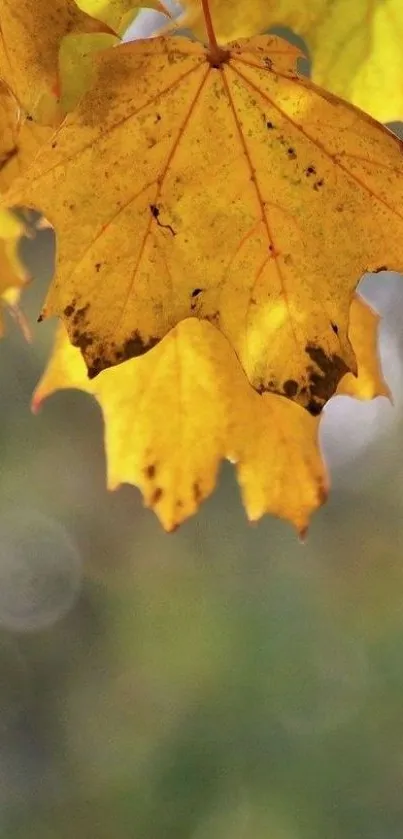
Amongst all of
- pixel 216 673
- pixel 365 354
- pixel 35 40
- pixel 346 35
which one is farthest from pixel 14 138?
pixel 216 673

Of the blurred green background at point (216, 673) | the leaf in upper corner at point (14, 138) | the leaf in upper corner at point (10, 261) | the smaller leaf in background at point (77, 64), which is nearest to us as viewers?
the smaller leaf in background at point (77, 64)

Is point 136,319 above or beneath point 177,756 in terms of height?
above

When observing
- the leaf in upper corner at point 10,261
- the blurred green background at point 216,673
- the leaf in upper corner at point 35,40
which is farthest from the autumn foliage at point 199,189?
the blurred green background at point 216,673

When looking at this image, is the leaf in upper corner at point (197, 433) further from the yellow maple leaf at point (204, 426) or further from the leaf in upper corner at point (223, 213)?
the leaf in upper corner at point (223, 213)

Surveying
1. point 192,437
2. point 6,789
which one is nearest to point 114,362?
point 192,437

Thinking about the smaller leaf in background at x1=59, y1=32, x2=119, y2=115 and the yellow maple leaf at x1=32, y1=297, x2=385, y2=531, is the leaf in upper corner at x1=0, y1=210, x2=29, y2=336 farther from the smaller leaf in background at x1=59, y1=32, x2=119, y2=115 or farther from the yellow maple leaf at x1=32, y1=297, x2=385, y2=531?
the smaller leaf in background at x1=59, y1=32, x2=119, y2=115

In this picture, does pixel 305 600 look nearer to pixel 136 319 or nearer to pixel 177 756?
pixel 177 756
